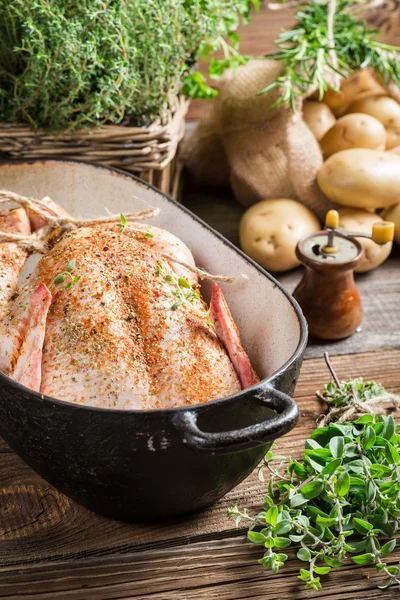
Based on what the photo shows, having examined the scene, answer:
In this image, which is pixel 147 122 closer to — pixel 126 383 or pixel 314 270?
pixel 314 270

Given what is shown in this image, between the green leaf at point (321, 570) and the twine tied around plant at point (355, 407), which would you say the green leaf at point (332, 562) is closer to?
the green leaf at point (321, 570)

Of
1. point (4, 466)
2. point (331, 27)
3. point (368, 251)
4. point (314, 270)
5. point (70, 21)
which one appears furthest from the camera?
point (331, 27)

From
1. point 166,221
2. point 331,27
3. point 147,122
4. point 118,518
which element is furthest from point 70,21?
point 118,518

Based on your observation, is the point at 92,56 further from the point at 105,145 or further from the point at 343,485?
the point at 343,485

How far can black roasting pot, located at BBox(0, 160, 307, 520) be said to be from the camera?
35.7 inches

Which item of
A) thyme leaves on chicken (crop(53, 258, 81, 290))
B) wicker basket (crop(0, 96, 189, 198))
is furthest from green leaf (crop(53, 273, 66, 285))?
wicker basket (crop(0, 96, 189, 198))

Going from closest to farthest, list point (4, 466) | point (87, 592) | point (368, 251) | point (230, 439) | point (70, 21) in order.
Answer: point (230, 439)
point (87, 592)
point (4, 466)
point (70, 21)
point (368, 251)

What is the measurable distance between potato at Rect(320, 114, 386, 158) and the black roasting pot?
0.81 metres

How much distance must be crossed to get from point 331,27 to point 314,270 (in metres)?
0.71

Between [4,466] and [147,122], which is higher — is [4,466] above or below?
below

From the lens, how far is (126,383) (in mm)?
1025

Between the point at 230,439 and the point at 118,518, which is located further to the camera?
the point at 118,518

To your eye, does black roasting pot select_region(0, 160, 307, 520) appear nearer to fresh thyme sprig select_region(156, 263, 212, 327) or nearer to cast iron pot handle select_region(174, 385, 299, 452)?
cast iron pot handle select_region(174, 385, 299, 452)

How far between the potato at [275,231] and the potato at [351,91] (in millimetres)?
345
